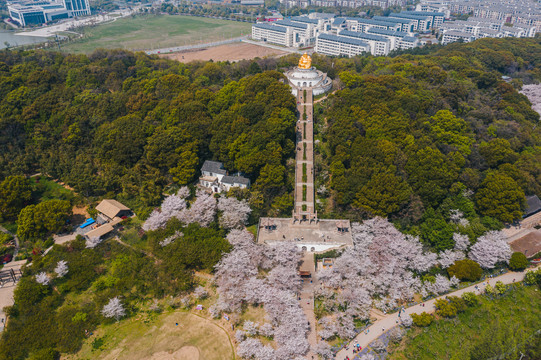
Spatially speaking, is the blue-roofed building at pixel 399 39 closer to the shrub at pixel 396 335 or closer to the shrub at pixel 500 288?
the shrub at pixel 500 288

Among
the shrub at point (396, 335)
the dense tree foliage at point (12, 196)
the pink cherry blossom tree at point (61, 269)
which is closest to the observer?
the shrub at point (396, 335)

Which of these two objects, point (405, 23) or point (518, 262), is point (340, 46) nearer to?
point (405, 23)

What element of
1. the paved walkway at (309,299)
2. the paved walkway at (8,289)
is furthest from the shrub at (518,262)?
the paved walkway at (8,289)

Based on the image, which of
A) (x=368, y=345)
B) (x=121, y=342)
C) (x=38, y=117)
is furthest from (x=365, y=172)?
(x=38, y=117)

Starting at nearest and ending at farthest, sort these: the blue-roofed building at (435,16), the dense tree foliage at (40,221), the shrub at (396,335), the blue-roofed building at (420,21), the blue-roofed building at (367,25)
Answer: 1. the shrub at (396,335)
2. the dense tree foliage at (40,221)
3. the blue-roofed building at (367,25)
4. the blue-roofed building at (420,21)
5. the blue-roofed building at (435,16)

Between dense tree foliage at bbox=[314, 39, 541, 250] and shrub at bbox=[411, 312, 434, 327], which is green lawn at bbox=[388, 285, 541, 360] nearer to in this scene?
shrub at bbox=[411, 312, 434, 327]

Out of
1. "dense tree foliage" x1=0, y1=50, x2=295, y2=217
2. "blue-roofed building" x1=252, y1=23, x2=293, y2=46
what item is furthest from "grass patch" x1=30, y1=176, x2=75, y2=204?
"blue-roofed building" x1=252, y1=23, x2=293, y2=46

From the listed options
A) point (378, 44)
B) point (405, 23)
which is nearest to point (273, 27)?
point (378, 44)

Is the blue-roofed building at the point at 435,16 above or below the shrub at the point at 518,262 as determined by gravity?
above
